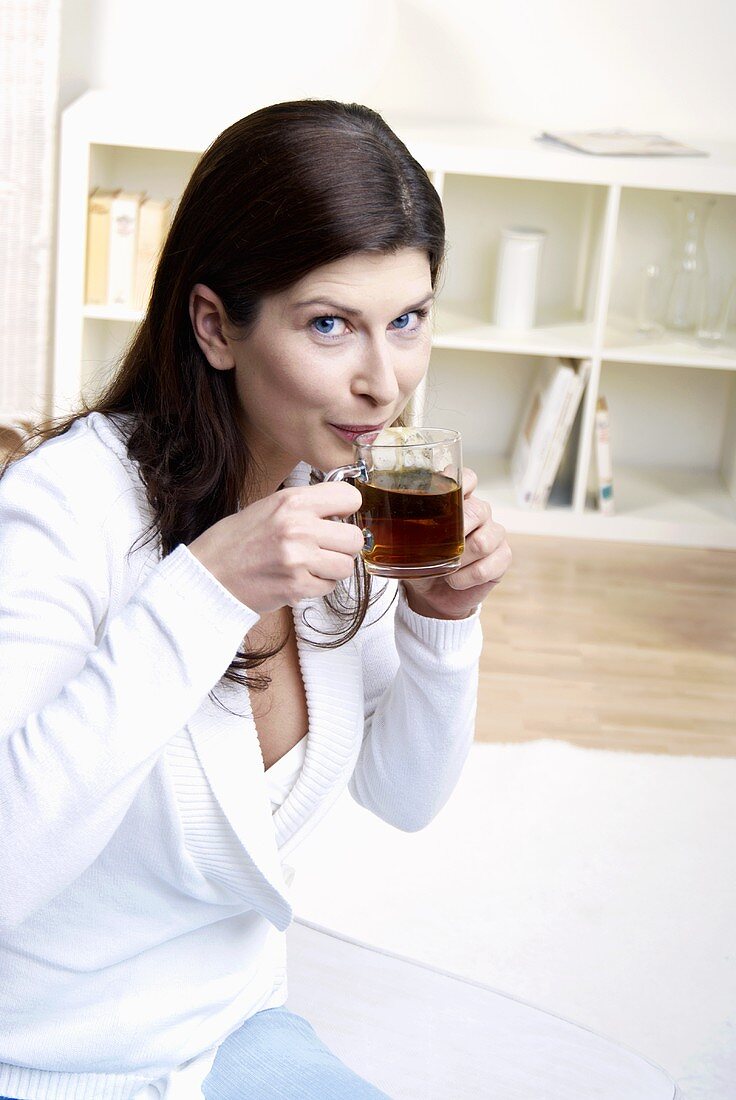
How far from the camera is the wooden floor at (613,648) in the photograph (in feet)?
9.33

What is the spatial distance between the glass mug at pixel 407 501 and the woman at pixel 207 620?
0.20 feet

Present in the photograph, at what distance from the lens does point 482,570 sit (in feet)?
3.97

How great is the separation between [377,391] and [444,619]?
0.86 ft

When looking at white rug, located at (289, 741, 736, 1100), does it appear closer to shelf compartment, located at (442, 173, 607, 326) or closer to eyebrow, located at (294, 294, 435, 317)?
eyebrow, located at (294, 294, 435, 317)

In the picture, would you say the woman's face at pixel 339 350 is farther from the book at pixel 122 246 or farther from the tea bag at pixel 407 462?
the book at pixel 122 246

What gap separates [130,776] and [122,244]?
2882 mm

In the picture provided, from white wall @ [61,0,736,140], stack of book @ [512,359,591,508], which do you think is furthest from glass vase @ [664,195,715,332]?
stack of book @ [512,359,591,508]

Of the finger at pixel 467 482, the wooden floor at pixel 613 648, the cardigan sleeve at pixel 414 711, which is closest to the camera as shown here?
the finger at pixel 467 482

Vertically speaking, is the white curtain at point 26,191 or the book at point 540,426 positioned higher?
the white curtain at point 26,191

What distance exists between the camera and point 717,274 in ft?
13.1

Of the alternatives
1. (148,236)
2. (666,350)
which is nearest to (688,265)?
(666,350)

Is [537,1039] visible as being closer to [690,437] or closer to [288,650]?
[288,650]

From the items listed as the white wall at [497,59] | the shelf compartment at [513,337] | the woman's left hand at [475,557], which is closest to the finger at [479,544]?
the woman's left hand at [475,557]

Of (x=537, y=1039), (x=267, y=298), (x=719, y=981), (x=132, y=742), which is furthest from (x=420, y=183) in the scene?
(x=719, y=981)
